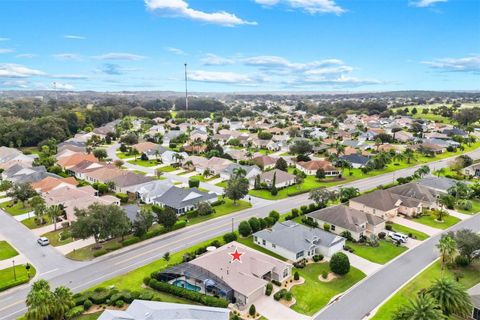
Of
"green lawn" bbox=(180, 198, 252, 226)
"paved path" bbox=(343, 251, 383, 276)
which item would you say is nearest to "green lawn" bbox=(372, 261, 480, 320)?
"paved path" bbox=(343, 251, 383, 276)

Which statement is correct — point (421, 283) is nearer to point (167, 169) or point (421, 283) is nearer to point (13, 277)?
point (13, 277)

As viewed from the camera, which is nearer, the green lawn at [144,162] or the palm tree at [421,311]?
the palm tree at [421,311]

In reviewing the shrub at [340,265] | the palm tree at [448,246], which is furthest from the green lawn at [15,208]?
the palm tree at [448,246]

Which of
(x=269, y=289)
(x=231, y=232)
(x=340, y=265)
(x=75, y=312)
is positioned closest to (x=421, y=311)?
(x=340, y=265)

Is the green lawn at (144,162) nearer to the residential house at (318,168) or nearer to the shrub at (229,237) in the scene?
the residential house at (318,168)

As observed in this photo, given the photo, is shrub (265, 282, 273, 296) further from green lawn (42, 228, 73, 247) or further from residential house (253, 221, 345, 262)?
green lawn (42, 228, 73, 247)

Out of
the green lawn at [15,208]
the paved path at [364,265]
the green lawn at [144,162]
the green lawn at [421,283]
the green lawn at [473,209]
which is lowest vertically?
the paved path at [364,265]
